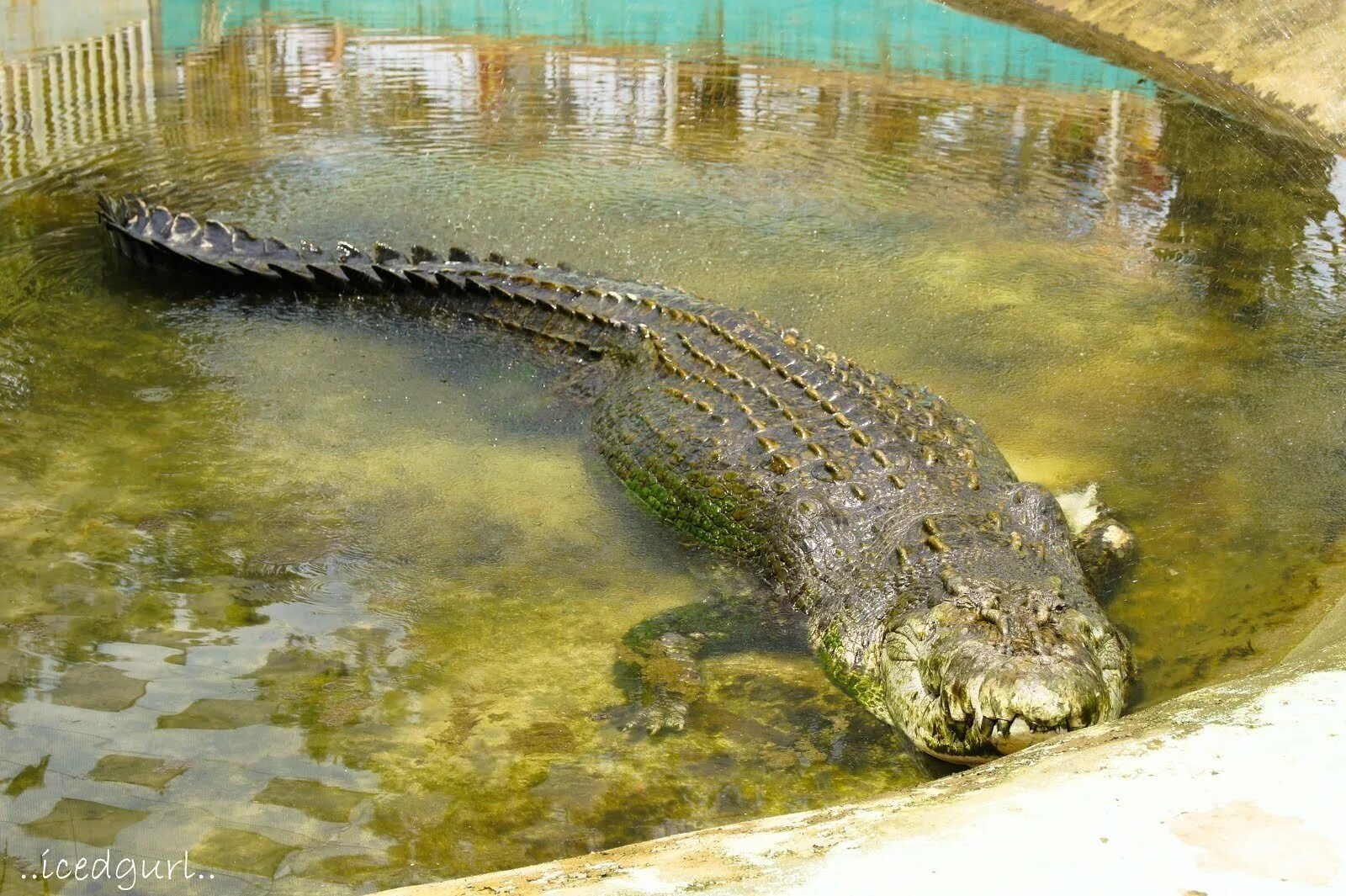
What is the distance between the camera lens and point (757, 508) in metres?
4.57

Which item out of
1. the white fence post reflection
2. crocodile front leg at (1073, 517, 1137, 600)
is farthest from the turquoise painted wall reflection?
crocodile front leg at (1073, 517, 1137, 600)

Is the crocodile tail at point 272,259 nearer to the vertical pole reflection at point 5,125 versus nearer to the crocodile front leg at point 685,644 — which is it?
the vertical pole reflection at point 5,125

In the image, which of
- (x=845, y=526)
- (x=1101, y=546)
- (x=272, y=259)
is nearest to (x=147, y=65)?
(x=272, y=259)

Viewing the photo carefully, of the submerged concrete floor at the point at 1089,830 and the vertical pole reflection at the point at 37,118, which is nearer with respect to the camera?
the submerged concrete floor at the point at 1089,830

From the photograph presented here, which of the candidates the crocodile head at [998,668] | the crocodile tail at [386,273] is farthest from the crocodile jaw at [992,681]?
the crocodile tail at [386,273]

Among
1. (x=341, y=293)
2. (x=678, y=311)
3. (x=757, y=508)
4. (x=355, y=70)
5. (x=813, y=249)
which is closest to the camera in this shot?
(x=757, y=508)

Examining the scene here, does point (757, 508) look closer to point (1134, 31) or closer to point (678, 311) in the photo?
point (678, 311)

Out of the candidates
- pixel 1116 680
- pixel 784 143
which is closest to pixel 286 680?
pixel 1116 680

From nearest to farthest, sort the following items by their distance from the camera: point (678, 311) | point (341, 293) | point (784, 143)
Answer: point (678, 311) → point (341, 293) → point (784, 143)

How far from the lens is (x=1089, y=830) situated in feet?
7.61

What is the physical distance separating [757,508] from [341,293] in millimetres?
3284

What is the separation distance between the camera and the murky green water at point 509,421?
11.0 feet

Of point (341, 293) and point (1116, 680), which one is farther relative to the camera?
point (341, 293)

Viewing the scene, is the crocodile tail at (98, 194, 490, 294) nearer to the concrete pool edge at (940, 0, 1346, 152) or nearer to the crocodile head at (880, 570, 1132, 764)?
→ the crocodile head at (880, 570, 1132, 764)
